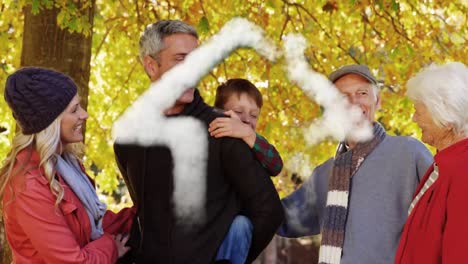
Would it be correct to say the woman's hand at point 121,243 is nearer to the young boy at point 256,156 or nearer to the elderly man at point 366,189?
the young boy at point 256,156

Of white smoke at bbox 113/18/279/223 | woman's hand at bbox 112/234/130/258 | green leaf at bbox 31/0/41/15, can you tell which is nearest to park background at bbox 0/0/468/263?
green leaf at bbox 31/0/41/15

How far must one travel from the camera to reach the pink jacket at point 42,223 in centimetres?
364

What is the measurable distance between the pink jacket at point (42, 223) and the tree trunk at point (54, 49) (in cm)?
228

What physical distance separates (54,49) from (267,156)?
8.63 feet

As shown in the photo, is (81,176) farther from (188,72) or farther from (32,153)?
(188,72)

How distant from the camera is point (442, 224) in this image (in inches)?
144

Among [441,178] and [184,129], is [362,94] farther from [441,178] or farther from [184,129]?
[184,129]

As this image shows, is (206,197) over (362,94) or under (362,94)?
under

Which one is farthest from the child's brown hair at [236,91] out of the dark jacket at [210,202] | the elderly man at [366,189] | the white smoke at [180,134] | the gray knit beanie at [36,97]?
the gray knit beanie at [36,97]

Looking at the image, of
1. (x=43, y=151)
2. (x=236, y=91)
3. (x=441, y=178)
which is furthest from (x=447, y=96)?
(x=43, y=151)

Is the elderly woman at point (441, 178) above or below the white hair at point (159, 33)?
below

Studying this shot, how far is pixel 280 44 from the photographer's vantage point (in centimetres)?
811

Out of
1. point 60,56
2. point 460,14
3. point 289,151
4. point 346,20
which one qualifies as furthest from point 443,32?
point 60,56

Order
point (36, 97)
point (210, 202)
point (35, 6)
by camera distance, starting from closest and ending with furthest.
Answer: point (36, 97) → point (210, 202) → point (35, 6)
